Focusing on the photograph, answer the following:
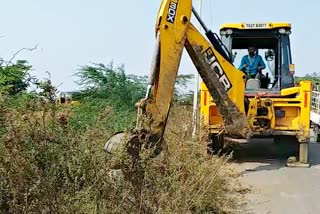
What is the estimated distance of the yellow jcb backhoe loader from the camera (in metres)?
7.20

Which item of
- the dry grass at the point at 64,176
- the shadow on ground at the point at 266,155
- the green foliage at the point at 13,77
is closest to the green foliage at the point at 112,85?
the shadow on ground at the point at 266,155

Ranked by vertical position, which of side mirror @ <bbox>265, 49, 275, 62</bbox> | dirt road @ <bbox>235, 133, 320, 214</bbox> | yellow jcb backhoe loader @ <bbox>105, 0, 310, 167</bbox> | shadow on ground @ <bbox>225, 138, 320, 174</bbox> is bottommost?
dirt road @ <bbox>235, 133, 320, 214</bbox>

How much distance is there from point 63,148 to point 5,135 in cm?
51

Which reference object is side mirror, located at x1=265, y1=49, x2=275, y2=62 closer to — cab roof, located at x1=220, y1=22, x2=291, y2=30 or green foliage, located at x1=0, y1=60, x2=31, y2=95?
cab roof, located at x1=220, y1=22, x2=291, y2=30

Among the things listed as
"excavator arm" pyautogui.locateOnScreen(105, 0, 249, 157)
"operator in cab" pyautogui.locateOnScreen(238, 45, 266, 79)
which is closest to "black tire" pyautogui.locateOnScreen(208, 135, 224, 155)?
"excavator arm" pyautogui.locateOnScreen(105, 0, 249, 157)

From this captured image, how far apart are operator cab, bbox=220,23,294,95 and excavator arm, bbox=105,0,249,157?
1.55m

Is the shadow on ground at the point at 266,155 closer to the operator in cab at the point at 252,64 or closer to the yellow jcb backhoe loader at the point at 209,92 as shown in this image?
the yellow jcb backhoe loader at the point at 209,92

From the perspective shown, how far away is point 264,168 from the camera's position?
9609 millimetres

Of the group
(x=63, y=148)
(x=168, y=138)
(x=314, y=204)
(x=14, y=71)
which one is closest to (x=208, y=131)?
(x=168, y=138)

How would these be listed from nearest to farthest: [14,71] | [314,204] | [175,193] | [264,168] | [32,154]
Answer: [32,154] → [175,193] → [314,204] → [14,71] → [264,168]

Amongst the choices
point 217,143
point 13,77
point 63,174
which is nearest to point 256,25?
point 217,143

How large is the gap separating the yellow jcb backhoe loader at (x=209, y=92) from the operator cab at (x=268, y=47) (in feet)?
1.68

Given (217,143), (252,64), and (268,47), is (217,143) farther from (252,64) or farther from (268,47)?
(268,47)

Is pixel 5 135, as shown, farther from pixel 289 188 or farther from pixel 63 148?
pixel 289 188
